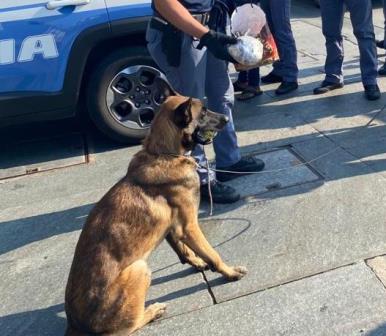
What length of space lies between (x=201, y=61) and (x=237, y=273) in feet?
4.69

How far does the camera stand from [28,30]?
156 inches

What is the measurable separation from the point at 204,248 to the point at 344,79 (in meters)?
3.67

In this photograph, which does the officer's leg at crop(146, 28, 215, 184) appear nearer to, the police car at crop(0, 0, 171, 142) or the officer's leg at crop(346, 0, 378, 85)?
the police car at crop(0, 0, 171, 142)

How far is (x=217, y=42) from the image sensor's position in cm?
307

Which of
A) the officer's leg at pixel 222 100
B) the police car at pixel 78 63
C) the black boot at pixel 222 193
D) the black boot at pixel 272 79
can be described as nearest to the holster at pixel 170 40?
the officer's leg at pixel 222 100

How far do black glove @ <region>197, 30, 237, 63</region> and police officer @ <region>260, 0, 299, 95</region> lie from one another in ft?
7.85

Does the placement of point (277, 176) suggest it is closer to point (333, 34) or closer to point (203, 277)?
point (203, 277)

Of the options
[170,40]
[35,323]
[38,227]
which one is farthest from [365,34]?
[35,323]

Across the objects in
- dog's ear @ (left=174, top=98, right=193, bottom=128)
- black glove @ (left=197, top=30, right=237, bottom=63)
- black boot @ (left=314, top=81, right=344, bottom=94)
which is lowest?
black boot @ (left=314, top=81, right=344, bottom=94)

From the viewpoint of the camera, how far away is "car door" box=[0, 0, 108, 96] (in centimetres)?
393

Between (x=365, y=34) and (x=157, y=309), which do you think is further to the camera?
(x=365, y=34)

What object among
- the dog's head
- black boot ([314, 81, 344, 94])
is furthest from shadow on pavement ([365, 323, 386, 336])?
black boot ([314, 81, 344, 94])

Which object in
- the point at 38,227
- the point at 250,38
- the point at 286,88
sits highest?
A: the point at 250,38

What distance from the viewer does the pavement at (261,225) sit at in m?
2.58
